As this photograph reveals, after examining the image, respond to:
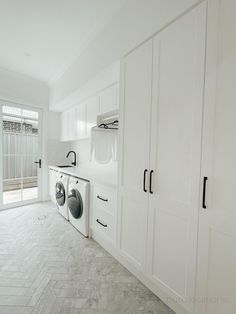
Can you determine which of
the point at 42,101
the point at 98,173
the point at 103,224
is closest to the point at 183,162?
the point at 103,224

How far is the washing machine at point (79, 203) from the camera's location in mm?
2410

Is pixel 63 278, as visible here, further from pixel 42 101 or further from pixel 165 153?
pixel 42 101

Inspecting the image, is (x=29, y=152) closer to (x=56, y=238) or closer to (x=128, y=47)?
(x=56, y=238)

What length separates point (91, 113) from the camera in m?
2.89

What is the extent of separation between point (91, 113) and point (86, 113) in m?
0.21

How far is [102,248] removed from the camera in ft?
7.32

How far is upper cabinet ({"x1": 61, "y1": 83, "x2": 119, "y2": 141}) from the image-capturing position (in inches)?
94.3

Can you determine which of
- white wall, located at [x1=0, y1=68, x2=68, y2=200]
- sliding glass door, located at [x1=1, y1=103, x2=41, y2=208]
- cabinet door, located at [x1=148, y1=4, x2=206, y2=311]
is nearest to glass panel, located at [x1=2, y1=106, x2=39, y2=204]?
sliding glass door, located at [x1=1, y1=103, x2=41, y2=208]

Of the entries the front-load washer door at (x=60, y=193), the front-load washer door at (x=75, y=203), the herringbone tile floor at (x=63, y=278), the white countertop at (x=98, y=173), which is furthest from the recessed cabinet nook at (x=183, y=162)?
the front-load washer door at (x=60, y=193)

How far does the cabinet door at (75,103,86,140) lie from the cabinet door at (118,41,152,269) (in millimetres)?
1528

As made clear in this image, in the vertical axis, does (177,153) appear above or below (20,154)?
above

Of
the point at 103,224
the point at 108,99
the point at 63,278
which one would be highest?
the point at 108,99

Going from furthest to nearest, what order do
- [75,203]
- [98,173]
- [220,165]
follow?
[98,173] → [75,203] → [220,165]

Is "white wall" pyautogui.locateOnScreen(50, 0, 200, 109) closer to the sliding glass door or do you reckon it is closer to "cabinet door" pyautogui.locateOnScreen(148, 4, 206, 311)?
"cabinet door" pyautogui.locateOnScreen(148, 4, 206, 311)
